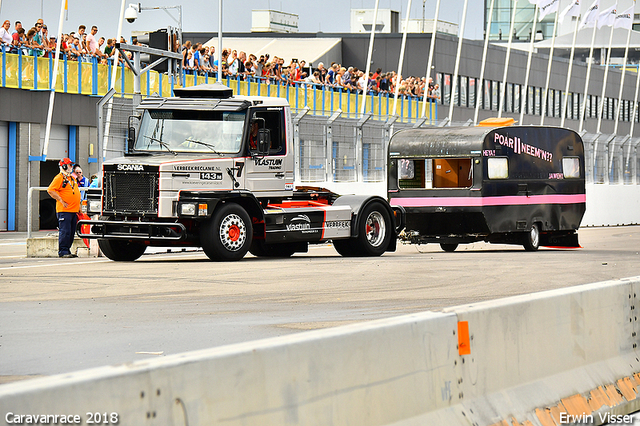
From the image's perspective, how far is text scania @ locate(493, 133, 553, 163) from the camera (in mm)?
22469

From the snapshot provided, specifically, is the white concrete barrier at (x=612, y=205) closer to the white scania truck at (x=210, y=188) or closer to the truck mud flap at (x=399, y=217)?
the truck mud flap at (x=399, y=217)

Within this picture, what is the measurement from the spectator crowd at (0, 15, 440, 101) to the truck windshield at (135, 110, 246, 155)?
35.3 feet

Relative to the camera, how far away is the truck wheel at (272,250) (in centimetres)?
1950

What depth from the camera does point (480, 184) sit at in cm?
2198

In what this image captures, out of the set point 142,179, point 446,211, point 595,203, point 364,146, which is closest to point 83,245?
point 142,179

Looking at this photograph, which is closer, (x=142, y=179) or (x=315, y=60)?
(x=142, y=179)

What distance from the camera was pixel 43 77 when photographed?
33.3 metres

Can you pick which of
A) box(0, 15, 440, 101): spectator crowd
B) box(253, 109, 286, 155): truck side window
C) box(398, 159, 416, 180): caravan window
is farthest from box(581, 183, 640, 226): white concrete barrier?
box(253, 109, 286, 155): truck side window

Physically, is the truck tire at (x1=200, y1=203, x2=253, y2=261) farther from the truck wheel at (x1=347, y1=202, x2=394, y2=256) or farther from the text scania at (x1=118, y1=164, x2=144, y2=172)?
the truck wheel at (x1=347, y1=202, x2=394, y2=256)

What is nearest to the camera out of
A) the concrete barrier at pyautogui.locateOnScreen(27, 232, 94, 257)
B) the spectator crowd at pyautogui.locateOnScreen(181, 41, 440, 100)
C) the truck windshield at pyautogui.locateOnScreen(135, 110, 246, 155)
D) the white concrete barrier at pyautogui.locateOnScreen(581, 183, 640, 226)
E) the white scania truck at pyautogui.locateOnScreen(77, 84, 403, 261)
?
the white scania truck at pyautogui.locateOnScreen(77, 84, 403, 261)

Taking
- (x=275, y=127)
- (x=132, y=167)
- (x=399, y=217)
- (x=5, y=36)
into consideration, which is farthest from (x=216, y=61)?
(x=132, y=167)

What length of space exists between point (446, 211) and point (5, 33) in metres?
15.6

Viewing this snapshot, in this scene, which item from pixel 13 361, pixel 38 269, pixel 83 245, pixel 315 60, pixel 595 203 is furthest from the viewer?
pixel 315 60

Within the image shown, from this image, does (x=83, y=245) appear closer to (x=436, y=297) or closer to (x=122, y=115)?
(x=122, y=115)
